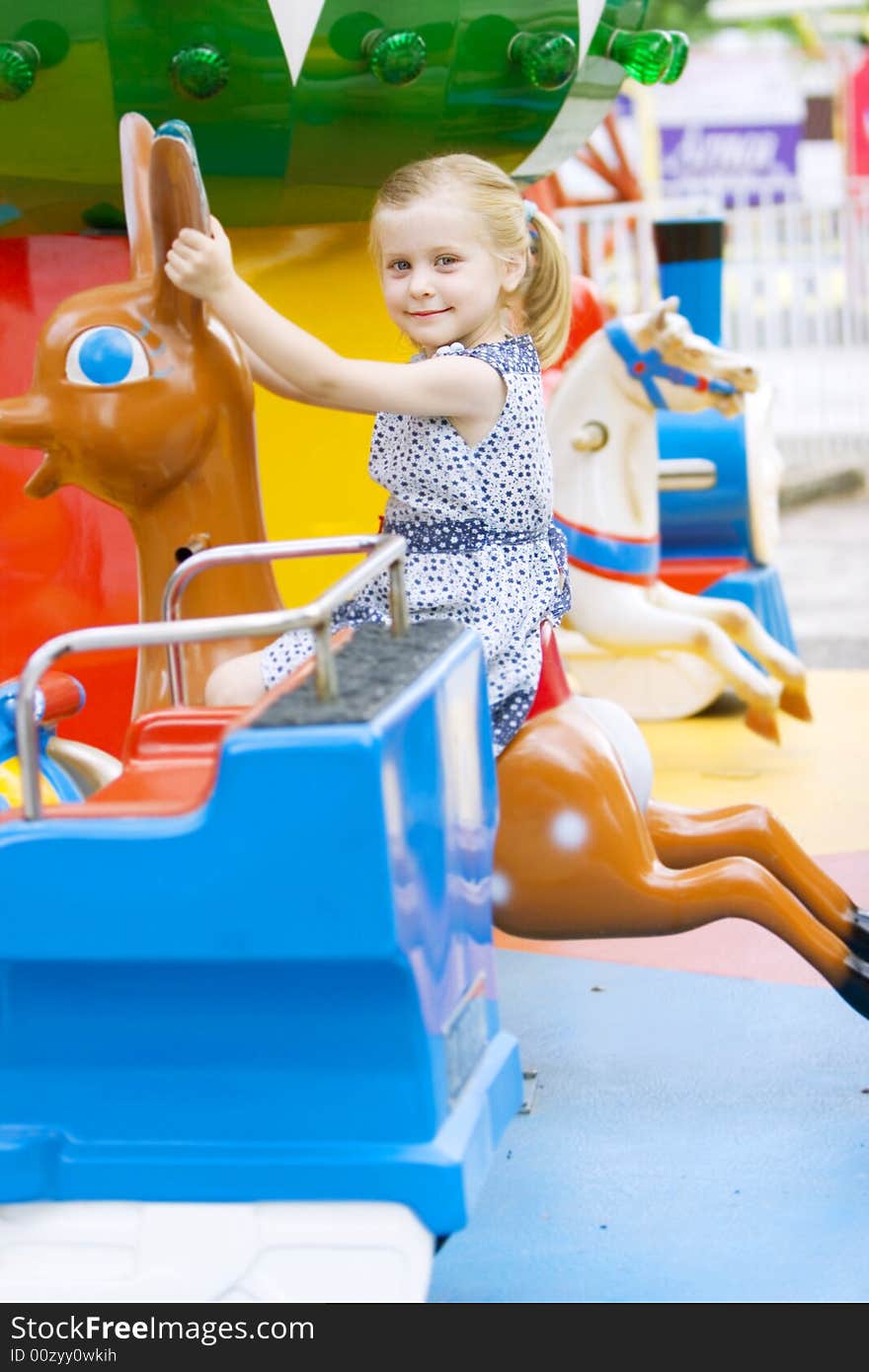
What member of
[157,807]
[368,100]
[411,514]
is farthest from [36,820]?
[368,100]

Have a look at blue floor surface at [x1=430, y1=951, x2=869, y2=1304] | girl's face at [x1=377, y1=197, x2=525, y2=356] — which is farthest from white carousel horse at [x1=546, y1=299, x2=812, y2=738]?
girl's face at [x1=377, y1=197, x2=525, y2=356]

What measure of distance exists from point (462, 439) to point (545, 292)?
303 millimetres

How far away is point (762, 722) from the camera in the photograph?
4.50 m

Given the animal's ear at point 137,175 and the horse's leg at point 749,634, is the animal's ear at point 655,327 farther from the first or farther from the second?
the animal's ear at point 137,175

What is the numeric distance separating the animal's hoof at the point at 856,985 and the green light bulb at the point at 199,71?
152 centimetres

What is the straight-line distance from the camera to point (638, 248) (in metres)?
8.97

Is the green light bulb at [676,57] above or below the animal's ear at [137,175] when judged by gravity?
above

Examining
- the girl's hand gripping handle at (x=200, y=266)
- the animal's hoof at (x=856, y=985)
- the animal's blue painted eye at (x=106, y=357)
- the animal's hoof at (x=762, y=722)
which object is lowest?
the animal's hoof at (x=762, y=722)

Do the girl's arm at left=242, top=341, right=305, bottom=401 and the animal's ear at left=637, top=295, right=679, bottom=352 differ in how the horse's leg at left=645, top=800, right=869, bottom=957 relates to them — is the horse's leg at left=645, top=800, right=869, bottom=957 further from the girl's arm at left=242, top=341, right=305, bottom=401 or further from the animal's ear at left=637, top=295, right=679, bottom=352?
the animal's ear at left=637, top=295, right=679, bottom=352

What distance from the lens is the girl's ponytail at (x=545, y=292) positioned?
2.48m

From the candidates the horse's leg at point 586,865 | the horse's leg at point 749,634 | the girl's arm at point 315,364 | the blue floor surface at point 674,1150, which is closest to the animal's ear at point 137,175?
the girl's arm at point 315,364

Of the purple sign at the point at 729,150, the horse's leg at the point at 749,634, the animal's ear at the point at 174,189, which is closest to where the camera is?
the animal's ear at the point at 174,189

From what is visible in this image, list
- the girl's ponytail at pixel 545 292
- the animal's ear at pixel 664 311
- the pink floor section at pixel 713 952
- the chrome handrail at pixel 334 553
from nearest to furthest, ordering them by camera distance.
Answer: the chrome handrail at pixel 334 553 < the girl's ponytail at pixel 545 292 < the pink floor section at pixel 713 952 < the animal's ear at pixel 664 311

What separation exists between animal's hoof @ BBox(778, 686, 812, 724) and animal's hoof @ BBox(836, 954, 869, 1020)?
211cm
